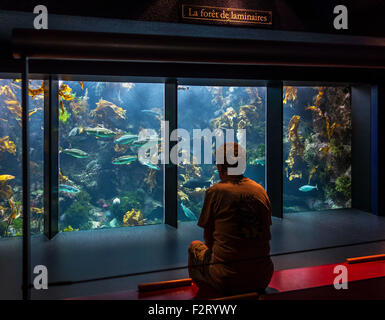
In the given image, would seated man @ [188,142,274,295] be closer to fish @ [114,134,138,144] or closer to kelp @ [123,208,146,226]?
fish @ [114,134,138,144]

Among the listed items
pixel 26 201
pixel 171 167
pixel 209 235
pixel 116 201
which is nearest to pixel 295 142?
pixel 171 167

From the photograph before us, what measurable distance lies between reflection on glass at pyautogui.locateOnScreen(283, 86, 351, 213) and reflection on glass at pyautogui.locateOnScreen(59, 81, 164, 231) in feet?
12.1

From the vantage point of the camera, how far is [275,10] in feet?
10.5

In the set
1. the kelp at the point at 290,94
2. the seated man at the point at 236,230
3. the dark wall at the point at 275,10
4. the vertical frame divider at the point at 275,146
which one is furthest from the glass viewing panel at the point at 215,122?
the seated man at the point at 236,230

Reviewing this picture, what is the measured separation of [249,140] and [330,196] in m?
3.23

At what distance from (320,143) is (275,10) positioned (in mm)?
4356

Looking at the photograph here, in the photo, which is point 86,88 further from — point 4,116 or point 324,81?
point 324,81

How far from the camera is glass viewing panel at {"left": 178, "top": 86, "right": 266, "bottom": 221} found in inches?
330

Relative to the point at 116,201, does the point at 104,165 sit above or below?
above

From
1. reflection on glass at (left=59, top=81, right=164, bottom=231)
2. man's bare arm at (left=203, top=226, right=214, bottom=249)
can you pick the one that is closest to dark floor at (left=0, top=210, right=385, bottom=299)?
man's bare arm at (left=203, top=226, right=214, bottom=249)

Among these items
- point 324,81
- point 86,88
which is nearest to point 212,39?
point 324,81

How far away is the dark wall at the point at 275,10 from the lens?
9.27ft

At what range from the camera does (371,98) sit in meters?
5.83

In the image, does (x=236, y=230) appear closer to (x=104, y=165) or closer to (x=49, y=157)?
(x=49, y=157)
